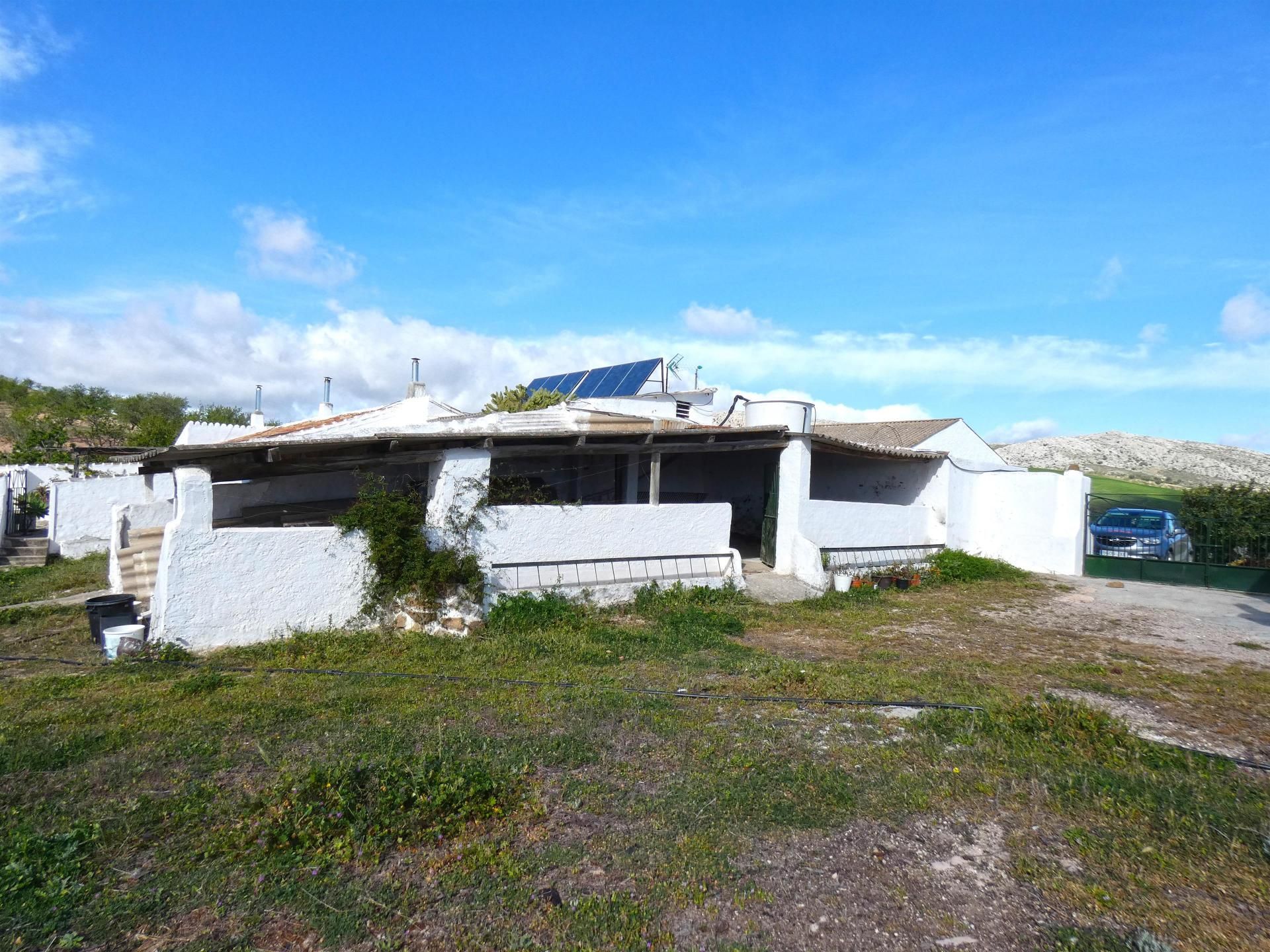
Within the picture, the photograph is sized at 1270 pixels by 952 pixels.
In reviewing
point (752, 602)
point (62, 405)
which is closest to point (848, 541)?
point (752, 602)

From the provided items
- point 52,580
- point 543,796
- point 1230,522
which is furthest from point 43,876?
point 1230,522

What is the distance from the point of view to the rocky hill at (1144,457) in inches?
1353

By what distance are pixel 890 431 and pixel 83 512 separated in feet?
66.6

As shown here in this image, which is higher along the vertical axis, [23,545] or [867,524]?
[867,524]

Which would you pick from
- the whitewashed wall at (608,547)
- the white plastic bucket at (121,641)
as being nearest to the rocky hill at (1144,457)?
the whitewashed wall at (608,547)

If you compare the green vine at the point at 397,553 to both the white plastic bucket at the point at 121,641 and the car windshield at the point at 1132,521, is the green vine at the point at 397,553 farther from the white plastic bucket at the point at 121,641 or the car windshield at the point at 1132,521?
the car windshield at the point at 1132,521

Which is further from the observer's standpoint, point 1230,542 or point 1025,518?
point 1025,518

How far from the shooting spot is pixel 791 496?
495 inches

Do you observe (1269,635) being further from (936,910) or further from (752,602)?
(936,910)

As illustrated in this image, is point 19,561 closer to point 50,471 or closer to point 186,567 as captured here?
point 50,471

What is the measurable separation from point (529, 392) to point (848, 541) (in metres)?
13.9

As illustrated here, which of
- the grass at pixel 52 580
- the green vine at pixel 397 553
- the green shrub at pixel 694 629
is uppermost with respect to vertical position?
the green vine at pixel 397 553

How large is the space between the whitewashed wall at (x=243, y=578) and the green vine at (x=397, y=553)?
0.56ft

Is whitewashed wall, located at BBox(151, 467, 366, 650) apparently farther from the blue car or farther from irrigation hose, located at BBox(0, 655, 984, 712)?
the blue car
